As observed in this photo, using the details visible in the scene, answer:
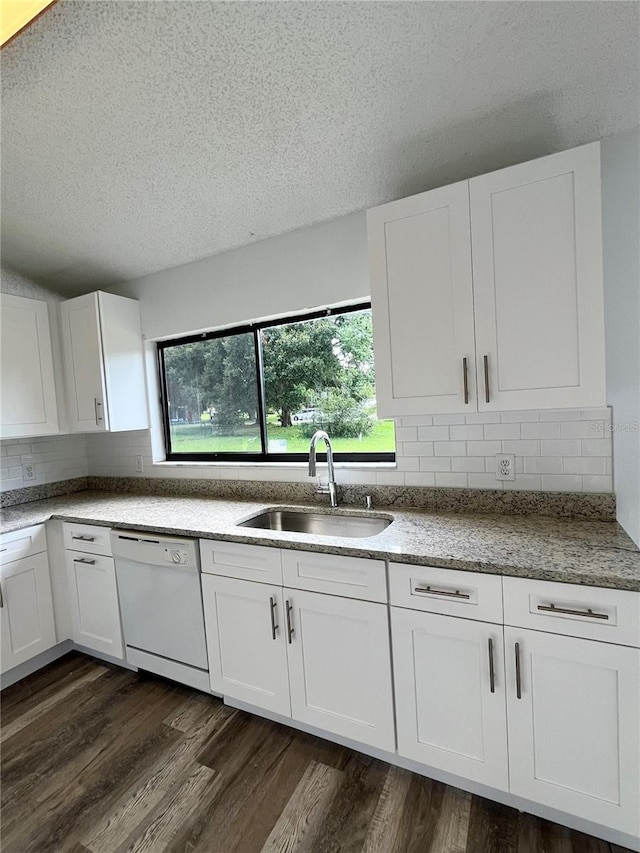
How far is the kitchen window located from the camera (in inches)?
94.1

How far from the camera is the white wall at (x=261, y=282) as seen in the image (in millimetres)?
2217

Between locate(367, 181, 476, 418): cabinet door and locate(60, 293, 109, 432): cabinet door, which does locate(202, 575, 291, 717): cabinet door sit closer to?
locate(367, 181, 476, 418): cabinet door

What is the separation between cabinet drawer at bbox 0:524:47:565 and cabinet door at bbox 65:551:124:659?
0.16 meters

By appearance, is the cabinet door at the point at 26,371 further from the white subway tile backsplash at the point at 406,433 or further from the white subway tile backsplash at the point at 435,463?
the white subway tile backsplash at the point at 435,463

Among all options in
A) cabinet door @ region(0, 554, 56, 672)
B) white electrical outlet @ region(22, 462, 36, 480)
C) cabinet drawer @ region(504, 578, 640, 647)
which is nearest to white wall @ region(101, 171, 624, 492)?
white electrical outlet @ region(22, 462, 36, 480)

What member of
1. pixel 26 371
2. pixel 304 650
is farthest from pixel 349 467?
pixel 26 371

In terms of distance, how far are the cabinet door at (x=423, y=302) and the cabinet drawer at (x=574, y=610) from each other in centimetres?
68

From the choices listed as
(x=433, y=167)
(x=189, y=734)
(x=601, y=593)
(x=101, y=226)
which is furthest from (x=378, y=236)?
(x=189, y=734)

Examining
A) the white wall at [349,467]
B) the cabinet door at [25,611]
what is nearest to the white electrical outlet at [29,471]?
the white wall at [349,467]

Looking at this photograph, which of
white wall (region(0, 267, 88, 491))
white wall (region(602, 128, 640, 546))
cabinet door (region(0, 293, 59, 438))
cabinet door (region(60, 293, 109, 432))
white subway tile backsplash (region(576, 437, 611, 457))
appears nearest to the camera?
white wall (region(602, 128, 640, 546))

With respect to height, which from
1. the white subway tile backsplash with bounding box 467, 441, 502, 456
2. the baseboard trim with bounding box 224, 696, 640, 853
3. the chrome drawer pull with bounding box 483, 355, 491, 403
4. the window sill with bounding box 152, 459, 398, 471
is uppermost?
the chrome drawer pull with bounding box 483, 355, 491, 403

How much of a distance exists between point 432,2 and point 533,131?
2.14 ft

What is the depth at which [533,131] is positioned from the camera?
1.61 metres

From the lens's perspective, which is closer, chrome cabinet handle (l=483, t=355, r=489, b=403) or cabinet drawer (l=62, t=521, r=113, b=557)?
chrome cabinet handle (l=483, t=355, r=489, b=403)
